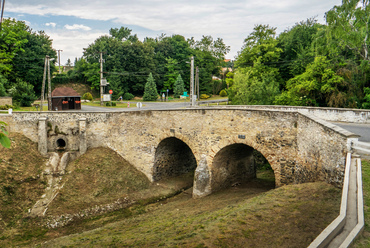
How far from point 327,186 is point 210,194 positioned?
8287 mm

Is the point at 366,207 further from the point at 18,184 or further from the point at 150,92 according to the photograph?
the point at 150,92

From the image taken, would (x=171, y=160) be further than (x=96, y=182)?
Yes

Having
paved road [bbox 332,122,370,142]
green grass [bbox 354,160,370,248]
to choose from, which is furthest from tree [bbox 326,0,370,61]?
green grass [bbox 354,160,370,248]

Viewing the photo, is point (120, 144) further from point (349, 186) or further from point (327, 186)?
point (349, 186)

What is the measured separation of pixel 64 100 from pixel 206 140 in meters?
21.1

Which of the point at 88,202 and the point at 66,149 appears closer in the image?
the point at 88,202

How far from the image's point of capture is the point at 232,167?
57.4ft

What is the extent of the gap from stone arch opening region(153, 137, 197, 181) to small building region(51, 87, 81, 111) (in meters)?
16.7

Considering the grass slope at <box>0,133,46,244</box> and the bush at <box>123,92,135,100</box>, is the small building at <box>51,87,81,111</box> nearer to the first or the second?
the grass slope at <box>0,133,46,244</box>

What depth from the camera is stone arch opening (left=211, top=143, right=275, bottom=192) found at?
54.0 ft

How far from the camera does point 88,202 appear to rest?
1677 centimetres

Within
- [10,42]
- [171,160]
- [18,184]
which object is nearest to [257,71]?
[171,160]

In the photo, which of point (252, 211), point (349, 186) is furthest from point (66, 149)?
point (349, 186)

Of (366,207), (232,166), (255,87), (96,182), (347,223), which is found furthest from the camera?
(255,87)
